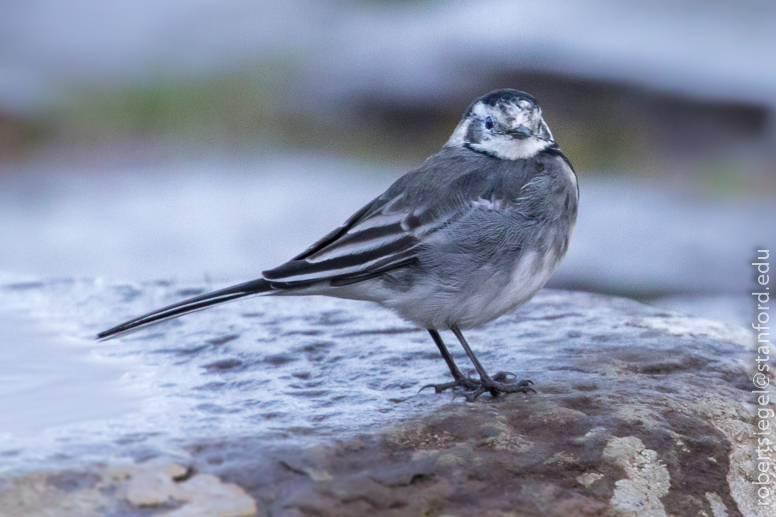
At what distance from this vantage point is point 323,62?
15.5 m

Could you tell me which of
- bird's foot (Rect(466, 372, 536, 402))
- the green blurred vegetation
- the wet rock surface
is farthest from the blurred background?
bird's foot (Rect(466, 372, 536, 402))

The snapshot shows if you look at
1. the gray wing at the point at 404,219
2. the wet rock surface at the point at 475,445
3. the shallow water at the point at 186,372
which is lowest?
the wet rock surface at the point at 475,445

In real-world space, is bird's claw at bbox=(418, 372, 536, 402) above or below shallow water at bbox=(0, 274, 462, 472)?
below

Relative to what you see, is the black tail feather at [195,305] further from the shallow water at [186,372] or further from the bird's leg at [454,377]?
the bird's leg at [454,377]

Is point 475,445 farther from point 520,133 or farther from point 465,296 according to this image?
point 520,133

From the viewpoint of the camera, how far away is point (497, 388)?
3.90 m

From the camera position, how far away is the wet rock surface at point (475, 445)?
2711 millimetres

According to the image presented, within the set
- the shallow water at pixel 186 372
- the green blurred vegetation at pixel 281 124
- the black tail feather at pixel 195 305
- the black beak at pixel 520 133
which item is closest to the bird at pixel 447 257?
the black tail feather at pixel 195 305

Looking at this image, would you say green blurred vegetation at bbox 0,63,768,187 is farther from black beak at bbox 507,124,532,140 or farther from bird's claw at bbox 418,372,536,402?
bird's claw at bbox 418,372,536,402

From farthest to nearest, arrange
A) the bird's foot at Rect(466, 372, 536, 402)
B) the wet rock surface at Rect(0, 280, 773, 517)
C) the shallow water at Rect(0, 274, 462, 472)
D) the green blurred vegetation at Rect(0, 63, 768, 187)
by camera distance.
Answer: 1. the green blurred vegetation at Rect(0, 63, 768, 187)
2. the bird's foot at Rect(466, 372, 536, 402)
3. the shallow water at Rect(0, 274, 462, 472)
4. the wet rock surface at Rect(0, 280, 773, 517)

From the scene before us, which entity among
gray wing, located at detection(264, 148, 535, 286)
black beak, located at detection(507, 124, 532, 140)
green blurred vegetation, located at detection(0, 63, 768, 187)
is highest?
green blurred vegetation, located at detection(0, 63, 768, 187)

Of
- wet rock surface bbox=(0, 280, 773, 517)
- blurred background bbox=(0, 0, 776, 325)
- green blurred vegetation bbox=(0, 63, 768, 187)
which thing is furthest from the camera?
green blurred vegetation bbox=(0, 63, 768, 187)

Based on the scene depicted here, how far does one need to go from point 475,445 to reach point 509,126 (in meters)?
1.85

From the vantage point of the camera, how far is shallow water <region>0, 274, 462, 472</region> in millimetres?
3094
